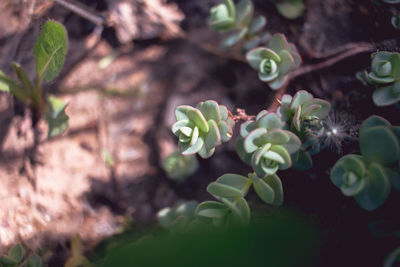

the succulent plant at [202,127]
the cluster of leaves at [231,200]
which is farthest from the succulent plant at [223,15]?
the cluster of leaves at [231,200]

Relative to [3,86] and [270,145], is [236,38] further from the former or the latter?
[3,86]

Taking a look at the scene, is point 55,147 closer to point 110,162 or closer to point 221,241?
point 110,162

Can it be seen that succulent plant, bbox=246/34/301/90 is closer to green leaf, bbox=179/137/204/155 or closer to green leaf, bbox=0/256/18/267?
green leaf, bbox=179/137/204/155

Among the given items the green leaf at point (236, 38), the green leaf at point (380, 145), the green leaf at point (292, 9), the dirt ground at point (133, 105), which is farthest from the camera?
the green leaf at point (292, 9)

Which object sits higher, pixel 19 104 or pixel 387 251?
pixel 19 104

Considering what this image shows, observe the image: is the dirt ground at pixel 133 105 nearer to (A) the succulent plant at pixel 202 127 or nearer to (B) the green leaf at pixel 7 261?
(B) the green leaf at pixel 7 261

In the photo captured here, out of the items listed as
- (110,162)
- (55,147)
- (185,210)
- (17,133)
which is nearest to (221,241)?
(185,210)

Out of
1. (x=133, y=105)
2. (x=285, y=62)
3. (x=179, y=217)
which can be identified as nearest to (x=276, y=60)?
(x=285, y=62)
